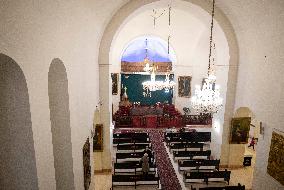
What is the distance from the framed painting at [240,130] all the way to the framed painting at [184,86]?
30.6ft

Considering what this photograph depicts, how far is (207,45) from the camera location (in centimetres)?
2047

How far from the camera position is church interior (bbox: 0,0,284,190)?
404 cm

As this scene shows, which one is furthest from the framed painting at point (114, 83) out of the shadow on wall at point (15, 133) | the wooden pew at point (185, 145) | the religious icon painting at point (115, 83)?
the shadow on wall at point (15, 133)

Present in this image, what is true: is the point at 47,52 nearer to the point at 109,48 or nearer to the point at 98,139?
the point at 109,48

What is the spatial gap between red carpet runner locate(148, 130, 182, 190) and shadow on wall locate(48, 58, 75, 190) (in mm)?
5735

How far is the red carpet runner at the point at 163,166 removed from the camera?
11.3 metres

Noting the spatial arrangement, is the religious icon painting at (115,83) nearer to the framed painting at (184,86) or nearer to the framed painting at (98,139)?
the framed painting at (184,86)

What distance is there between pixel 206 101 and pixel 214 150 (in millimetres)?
6737

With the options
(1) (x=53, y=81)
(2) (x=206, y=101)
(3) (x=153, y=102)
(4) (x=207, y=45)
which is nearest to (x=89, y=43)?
(1) (x=53, y=81)

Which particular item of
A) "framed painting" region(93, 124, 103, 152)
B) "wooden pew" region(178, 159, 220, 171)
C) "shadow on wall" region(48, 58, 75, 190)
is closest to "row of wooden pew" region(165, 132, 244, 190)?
"wooden pew" region(178, 159, 220, 171)

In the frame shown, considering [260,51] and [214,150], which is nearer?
[260,51]

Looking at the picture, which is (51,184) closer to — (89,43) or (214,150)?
(89,43)

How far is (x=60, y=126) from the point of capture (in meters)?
6.31

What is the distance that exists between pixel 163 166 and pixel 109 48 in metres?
6.51
